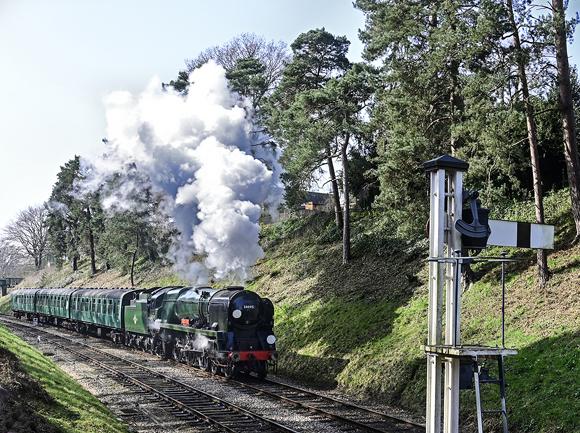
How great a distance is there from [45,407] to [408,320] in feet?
40.0

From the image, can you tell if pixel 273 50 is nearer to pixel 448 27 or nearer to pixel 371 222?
pixel 371 222

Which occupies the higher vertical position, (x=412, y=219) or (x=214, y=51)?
(x=214, y=51)

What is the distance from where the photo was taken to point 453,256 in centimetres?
602

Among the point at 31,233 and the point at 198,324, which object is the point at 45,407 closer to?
the point at 198,324

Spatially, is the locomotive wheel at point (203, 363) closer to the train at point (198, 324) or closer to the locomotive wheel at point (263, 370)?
the train at point (198, 324)

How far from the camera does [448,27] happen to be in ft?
63.5

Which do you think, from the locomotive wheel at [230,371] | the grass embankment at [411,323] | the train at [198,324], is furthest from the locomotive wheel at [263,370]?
the grass embankment at [411,323]

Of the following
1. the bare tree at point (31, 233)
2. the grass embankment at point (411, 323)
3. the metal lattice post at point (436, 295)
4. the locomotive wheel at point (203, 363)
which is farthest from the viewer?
the bare tree at point (31, 233)

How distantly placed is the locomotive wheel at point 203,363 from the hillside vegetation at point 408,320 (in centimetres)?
308

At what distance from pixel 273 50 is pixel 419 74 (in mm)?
34971

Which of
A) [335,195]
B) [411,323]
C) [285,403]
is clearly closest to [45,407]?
[285,403]

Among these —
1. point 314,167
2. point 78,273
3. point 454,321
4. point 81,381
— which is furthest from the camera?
point 78,273

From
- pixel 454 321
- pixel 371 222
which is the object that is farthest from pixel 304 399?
pixel 371 222

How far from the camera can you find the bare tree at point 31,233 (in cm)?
8700
